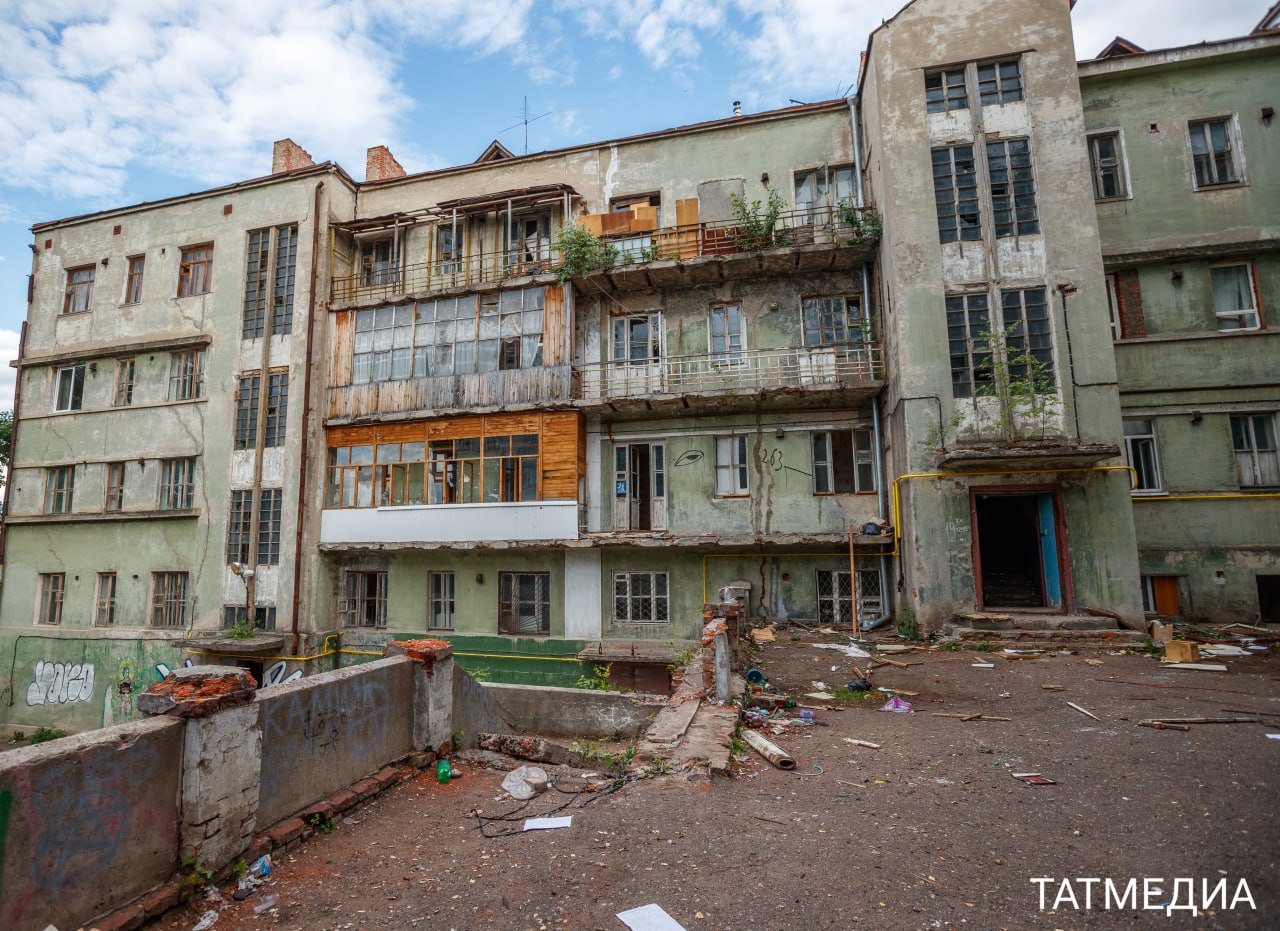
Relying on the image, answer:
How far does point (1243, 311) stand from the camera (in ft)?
45.4

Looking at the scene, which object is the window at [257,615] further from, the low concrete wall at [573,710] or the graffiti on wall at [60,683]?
the low concrete wall at [573,710]

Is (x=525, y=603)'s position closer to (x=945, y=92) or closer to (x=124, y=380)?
(x=124, y=380)

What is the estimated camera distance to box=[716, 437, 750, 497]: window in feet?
50.7

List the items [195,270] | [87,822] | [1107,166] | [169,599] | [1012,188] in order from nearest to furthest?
[87,822] → [1012,188] → [1107,166] → [169,599] → [195,270]

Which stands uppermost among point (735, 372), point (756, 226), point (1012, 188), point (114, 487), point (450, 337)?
point (756, 226)

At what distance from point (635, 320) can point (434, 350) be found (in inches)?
216

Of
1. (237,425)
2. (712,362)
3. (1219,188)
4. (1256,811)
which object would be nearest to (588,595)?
(712,362)

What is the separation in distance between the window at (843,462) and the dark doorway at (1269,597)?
26.0 feet

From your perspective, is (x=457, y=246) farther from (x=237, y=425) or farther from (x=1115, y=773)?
(x=1115, y=773)

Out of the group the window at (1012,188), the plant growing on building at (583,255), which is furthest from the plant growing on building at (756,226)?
the window at (1012,188)

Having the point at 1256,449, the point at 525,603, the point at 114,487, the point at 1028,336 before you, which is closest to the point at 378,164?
the point at 114,487

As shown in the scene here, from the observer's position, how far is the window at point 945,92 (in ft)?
45.2

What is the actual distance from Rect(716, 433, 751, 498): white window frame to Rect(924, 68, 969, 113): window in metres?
8.41

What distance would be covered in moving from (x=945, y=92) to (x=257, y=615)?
21.0 metres
